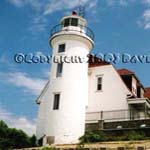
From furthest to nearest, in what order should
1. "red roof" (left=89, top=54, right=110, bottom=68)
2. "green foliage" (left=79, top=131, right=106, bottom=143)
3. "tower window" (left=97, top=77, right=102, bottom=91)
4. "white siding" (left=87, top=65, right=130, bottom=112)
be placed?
1. "red roof" (left=89, top=54, right=110, bottom=68)
2. "tower window" (left=97, top=77, right=102, bottom=91)
3. "white siding" (left=87, top=65, right=130, bottom=112)
4. "green foliage" (left=79, top=131, right=106, bottom=143)

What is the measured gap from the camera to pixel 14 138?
2938 centimetres

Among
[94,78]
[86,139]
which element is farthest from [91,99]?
[86,139]

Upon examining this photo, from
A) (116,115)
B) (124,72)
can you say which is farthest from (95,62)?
(116,115)

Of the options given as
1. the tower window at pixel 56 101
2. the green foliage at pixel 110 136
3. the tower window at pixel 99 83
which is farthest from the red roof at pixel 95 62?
the green foliage at pixel 110 136

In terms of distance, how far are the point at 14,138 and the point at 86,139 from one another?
551cm

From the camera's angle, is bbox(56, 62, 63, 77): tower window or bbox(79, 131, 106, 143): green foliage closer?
bbox(79, 131, 106, 143): green foliage

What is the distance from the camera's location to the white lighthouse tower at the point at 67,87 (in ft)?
94.4

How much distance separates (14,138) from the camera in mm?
29375

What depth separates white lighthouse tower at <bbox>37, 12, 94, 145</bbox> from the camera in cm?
2877

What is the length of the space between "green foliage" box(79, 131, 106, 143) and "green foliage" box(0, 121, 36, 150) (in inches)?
170

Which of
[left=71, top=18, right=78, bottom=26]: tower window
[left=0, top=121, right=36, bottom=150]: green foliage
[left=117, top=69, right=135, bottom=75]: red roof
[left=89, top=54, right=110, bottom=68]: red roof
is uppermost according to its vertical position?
[left=71, top=18, right=78, bottom=26]: tower window

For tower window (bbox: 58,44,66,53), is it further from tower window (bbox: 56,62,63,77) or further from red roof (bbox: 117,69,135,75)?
red roof (bbox: 117,69,135,75)

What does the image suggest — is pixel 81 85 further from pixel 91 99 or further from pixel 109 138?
pixel 109 138

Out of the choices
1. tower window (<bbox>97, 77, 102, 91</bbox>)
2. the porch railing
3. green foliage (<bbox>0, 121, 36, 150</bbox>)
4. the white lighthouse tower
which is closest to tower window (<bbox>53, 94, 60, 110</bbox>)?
the white lighthouse tower
